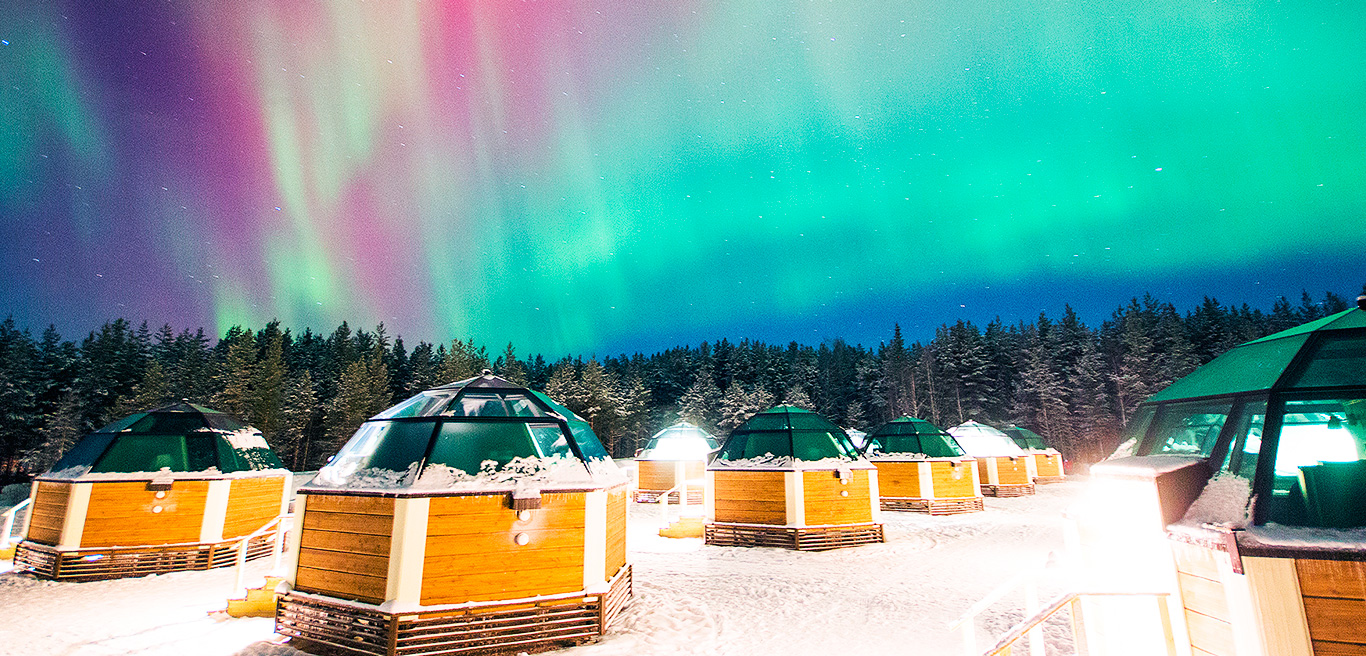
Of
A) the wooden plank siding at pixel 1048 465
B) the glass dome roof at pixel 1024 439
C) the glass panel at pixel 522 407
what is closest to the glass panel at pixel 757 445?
the glass panel at pixel 522 407

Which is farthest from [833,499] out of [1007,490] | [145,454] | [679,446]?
[1007,490]

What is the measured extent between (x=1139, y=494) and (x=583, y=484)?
6974 millimetres

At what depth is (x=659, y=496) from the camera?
28.7 metres

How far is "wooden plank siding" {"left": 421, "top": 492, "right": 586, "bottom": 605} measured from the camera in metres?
7.36

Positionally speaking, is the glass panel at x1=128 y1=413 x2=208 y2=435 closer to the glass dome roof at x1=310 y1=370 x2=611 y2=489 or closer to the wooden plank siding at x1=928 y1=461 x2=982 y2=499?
the glass dome roof at x1=310 y1=370 x2=611 y2=489

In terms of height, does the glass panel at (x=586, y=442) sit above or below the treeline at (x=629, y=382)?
below

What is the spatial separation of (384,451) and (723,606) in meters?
6.49

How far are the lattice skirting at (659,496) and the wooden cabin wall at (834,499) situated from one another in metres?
11.8

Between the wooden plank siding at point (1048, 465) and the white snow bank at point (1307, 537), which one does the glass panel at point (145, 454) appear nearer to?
the white snow bank at point (1307, 537)

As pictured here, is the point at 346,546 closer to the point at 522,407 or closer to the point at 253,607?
the point at 522,407

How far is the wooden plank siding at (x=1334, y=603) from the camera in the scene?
396 cm

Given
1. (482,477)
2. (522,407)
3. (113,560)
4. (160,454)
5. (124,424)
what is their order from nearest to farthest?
(482,477), (522,407), (113,560), (160,454), (124,424)

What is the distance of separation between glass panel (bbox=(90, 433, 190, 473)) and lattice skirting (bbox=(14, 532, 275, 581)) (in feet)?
6.16

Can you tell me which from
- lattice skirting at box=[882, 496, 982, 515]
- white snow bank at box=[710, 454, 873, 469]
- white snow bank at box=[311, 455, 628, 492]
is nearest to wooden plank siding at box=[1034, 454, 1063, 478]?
lattice skirting at box=[882, 496, 982, 515]
